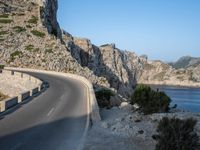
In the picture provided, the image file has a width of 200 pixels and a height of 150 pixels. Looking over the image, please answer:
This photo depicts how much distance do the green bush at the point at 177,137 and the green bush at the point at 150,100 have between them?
359 inches

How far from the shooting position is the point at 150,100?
26500 millimetres

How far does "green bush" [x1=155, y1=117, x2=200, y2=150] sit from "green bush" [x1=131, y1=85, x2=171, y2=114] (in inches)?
359

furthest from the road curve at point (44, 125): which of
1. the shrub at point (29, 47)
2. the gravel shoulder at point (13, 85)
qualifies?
the shrub at point (29, 47)

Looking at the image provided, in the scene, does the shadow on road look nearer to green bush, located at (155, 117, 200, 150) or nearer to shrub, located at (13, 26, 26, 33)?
green bush, located at (155, 117, 200, 150)

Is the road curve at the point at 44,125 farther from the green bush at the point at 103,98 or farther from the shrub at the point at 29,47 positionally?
the shrub at the point at 29,47

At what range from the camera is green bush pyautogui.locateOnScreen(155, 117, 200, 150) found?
1524 centimetres

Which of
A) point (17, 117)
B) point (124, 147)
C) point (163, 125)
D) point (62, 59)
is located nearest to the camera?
point (163, 125)

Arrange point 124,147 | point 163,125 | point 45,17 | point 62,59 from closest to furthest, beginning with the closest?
1. point 163,125
2. point 124,147
3. point 62,59
4. point 45,17

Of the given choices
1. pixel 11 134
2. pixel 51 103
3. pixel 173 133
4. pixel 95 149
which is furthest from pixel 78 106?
pixel 173 133

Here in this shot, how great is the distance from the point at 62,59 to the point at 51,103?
44288mm

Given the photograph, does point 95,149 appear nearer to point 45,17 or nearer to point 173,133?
point 173,133

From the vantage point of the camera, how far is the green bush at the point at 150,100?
1000 inches

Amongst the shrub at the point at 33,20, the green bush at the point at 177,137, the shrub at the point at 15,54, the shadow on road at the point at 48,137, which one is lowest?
the shadow on road at the point at 48,137

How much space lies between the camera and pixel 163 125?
16141 millimetres
